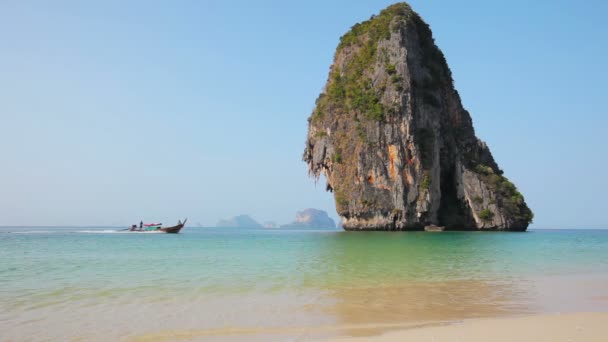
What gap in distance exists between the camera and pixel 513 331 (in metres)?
6.12

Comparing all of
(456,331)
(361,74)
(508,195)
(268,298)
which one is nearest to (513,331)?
(456,331)

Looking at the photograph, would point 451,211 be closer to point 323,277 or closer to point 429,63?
point 429,63

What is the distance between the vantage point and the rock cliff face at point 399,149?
48.2 metres

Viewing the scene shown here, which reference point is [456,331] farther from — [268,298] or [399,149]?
[399,149]

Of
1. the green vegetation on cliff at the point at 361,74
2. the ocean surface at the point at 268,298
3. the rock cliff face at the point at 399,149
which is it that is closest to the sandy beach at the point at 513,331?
the ocean surface at the point at 268,298

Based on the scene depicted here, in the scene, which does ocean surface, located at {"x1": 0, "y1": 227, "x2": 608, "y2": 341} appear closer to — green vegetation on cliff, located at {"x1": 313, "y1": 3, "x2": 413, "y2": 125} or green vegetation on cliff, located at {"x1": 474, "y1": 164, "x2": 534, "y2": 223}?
green vegetation on cliff, located at {"x1": 474, "y1": 164, "x2": 534, "y2": 223}

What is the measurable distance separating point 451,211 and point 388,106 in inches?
531

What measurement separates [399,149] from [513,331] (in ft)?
141

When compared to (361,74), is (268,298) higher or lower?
lower

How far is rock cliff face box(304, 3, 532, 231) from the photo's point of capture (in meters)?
48.2

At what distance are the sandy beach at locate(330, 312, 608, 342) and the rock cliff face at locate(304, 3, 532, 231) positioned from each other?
40984 millimetres

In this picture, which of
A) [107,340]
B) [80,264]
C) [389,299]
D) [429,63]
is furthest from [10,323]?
[429,63]

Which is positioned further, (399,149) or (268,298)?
(399,149)

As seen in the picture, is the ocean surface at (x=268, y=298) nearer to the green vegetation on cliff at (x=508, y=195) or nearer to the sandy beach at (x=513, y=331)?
the sandy beach at (x=513, y=331)
